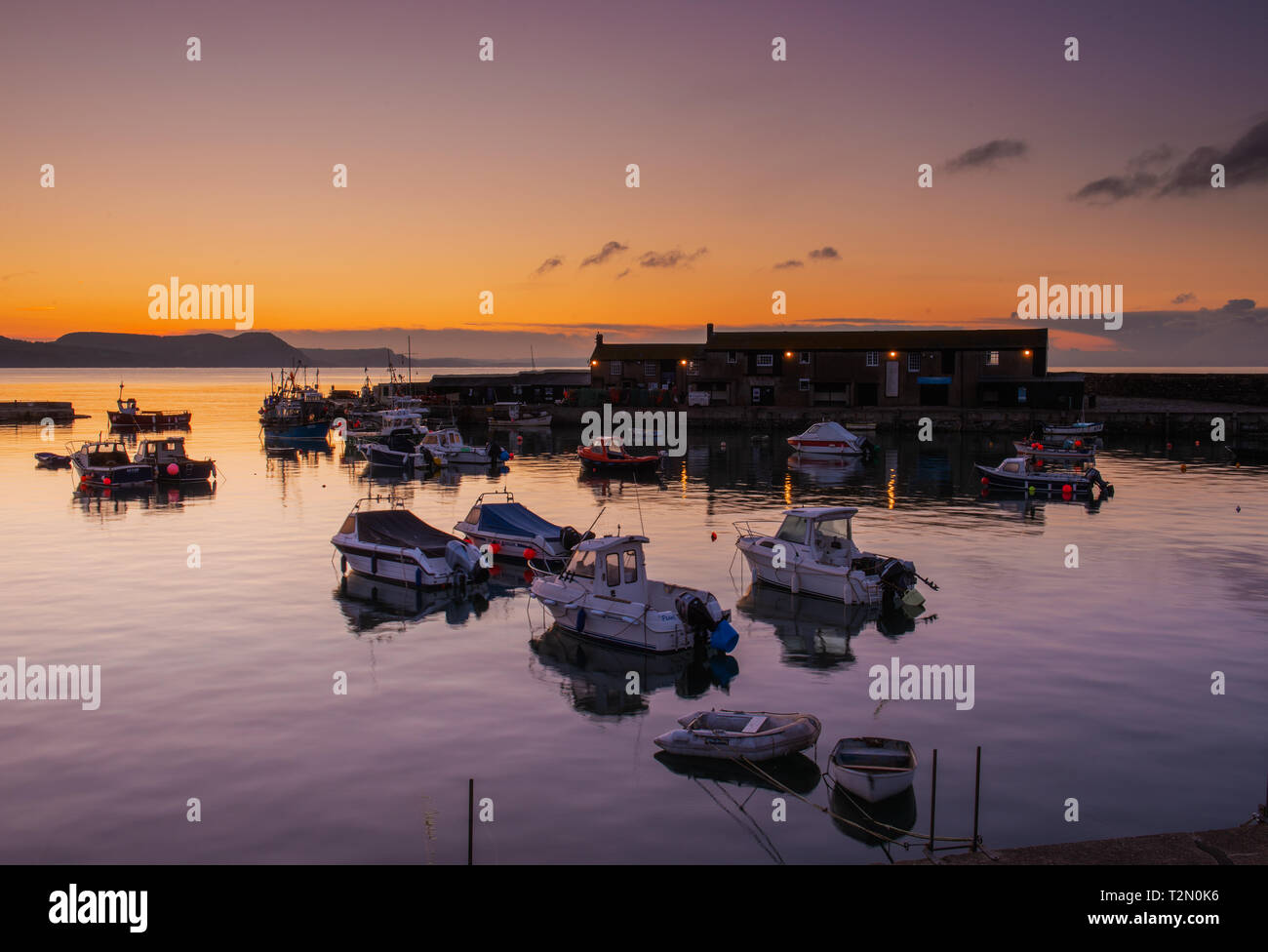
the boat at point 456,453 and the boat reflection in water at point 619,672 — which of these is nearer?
the boat reflection in water at point 619,672

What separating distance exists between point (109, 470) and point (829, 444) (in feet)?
164

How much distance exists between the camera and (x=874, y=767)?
16359 mm

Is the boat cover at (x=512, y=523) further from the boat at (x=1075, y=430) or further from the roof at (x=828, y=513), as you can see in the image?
the boat at (x=1075, y=430)

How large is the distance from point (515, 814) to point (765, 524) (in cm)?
3063

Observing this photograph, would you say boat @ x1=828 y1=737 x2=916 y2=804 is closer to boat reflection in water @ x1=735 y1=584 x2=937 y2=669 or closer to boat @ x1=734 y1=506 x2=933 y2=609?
boat reflection in water @ x1=735 y1=584 x2=937 y2=669

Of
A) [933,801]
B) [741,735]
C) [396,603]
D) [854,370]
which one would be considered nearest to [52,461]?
[396,603]

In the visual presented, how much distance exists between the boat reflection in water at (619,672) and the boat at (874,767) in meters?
5.57

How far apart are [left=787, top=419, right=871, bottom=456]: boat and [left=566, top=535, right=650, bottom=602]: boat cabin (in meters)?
51.7

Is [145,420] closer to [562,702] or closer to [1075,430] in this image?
[1075,430]

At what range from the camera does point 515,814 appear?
15938 millimetres

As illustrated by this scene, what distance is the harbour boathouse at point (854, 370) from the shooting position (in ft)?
332

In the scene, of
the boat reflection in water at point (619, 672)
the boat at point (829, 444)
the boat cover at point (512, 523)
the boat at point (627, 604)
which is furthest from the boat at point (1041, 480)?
the boat reflection in water at point (619, 672)
